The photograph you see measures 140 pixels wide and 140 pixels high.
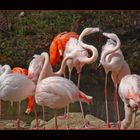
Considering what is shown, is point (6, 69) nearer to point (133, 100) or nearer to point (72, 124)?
point (72, 124)

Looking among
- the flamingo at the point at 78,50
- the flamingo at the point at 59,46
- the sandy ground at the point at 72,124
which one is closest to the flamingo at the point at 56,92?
the flamingo at the point at 78,50

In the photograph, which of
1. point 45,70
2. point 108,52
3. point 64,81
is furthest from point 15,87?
point 108,52

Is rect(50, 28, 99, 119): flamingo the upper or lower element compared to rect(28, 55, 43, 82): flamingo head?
upper

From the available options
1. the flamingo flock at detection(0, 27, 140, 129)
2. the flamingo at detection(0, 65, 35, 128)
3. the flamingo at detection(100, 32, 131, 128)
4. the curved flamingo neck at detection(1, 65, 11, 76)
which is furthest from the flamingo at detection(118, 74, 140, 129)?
the curved flamingo neck at detection(1, 65, 11, 76)

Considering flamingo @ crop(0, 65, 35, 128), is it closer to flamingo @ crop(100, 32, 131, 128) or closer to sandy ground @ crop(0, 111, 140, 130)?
sandy ground @ crop(0, 111, 140, 130)

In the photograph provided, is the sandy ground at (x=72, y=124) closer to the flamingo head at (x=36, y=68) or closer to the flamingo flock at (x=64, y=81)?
the flamingo flock at (x=64, y=81)

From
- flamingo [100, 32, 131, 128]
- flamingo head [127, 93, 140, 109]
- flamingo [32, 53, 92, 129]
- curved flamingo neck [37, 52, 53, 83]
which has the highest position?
flamingo [100, 32, 131, 128]

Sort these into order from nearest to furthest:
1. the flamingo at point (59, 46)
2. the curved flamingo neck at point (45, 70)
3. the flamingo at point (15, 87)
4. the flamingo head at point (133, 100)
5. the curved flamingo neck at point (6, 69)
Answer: the flamingo head at point (133, 100) → the flamingo at point (15, 87) → the curved flamingo neck at point (45, 70) → the curved flamingo neck at point (6, 69) → the flamingo at point (59, 46)

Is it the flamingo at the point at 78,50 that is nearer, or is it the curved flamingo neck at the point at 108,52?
the curved flamingo neck at the point at 108,52

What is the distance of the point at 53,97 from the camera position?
3.97 meters

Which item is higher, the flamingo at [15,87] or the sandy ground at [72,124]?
the flamingo at [15,87]

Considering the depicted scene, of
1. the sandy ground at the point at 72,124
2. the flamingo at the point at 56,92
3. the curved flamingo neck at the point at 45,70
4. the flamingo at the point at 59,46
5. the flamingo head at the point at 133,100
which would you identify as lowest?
the sandy ground at the point at 72,124

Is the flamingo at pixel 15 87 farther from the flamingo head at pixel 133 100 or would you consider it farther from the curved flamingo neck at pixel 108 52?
the flamingo head at pixel 133 100

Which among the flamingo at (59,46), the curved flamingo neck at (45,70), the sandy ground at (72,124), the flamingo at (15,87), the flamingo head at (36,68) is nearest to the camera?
the flamingo at (15,87)
